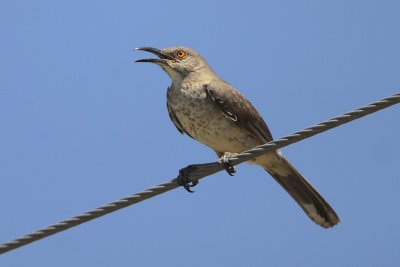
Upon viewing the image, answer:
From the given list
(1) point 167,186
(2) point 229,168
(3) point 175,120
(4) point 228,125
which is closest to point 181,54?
(3) point 175,120

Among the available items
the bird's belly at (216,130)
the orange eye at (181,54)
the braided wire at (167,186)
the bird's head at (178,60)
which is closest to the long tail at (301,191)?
the bird's belly at (216,130)

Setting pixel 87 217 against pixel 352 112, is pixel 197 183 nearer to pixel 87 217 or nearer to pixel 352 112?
pixel 87 217

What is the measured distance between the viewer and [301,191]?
8.48m

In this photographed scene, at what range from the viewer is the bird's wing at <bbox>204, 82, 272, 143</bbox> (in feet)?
26.9

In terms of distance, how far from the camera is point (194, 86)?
27.7ft

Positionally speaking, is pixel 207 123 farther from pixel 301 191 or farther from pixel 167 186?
pixel 167 186

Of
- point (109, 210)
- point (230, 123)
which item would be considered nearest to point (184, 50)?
point (230, 123)

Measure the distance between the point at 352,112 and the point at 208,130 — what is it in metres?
3.07

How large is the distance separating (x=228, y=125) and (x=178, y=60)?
1.31 m

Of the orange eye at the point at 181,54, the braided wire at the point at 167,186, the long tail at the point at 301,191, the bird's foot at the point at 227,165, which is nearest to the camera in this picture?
the braided wire at the point at 167,186

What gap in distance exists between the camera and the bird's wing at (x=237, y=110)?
26.9 ft

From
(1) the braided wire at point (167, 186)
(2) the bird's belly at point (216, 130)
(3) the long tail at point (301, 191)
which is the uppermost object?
(2) the bird's belly at point (216, 130)

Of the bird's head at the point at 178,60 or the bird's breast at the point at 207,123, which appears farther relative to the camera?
the bird's head at the point at 178,60

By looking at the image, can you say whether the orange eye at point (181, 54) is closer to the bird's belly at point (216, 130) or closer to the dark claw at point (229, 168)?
the bird's belly at point (216, 130)
